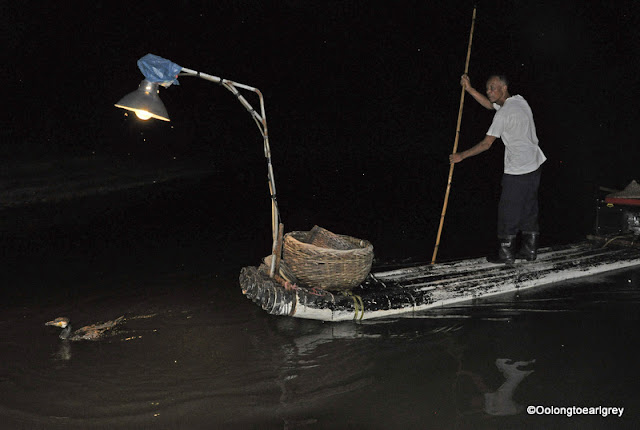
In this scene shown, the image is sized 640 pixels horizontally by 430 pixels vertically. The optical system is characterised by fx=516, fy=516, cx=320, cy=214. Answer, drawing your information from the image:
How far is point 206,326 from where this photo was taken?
4.73 m

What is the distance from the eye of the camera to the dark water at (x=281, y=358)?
3334 millimetres

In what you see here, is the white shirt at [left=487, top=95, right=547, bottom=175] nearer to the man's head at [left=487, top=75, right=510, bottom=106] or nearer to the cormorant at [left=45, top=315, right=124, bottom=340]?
the man's head at [left=487, top=75, right=510, bottom=106]

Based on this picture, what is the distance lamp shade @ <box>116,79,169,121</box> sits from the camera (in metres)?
3.69

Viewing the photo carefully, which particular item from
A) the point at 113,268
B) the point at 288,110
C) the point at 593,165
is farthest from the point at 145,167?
the point at 288,110

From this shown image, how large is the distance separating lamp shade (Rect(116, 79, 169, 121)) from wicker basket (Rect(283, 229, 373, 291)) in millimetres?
1742

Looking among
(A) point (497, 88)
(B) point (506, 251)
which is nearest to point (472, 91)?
(A) point (497, 88)

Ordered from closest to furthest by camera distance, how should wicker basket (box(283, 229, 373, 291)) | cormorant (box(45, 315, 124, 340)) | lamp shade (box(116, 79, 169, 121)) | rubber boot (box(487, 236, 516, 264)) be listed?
lamp shade (box(116, 79, 169, 121))
cormorant (box(45, 315, 124, 340))
wicker basket (box(283, 229, 373, 291))
rubber boot (box(487, 236, 516, 264))

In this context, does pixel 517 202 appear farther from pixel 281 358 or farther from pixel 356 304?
pixel 281 358

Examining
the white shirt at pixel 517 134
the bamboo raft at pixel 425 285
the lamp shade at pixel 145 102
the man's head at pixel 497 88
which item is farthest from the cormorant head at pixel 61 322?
the man's head at pixel 497 88

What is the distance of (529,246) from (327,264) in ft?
9.59

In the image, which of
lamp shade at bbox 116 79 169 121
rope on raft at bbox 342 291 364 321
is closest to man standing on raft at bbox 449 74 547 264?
rope on raft at bbox 342 291 364 321

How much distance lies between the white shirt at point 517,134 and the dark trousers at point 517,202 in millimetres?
93

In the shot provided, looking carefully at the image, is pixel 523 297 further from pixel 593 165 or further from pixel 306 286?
pixel 593 165

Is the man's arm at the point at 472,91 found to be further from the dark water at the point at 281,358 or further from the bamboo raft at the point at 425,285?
the dark water at the point at 281,358
